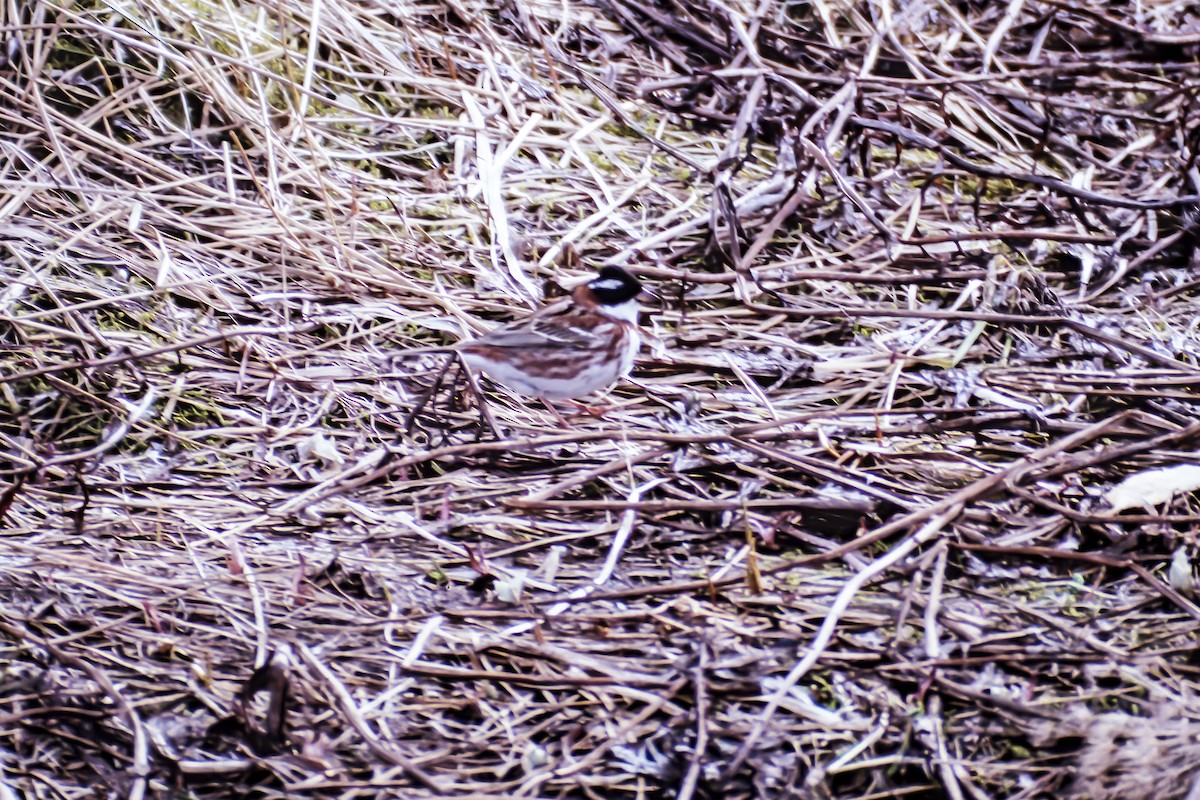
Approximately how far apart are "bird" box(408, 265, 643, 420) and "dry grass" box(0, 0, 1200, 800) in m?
0.14

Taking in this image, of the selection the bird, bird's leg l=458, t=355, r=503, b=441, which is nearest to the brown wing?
the bird

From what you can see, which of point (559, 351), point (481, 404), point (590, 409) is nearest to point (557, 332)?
point (559, 351)

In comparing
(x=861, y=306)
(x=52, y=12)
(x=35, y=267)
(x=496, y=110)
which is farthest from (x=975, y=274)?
(x=52, y=12)

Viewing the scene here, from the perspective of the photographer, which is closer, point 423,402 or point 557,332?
point 423,402

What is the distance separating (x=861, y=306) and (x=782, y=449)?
1045mm

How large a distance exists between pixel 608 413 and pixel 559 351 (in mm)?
270

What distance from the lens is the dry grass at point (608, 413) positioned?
2186 mm

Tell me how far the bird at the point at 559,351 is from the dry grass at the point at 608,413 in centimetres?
14

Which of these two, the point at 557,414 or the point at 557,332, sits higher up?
the point at 557,332

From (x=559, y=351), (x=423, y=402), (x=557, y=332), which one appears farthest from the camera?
(x=557, y=332)

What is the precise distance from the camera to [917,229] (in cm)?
432

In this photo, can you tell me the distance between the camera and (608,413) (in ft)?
11.3

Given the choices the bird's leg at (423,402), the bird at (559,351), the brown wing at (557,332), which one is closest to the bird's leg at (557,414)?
the bird at (559,351)

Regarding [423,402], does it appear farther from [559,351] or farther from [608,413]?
[608,413]
